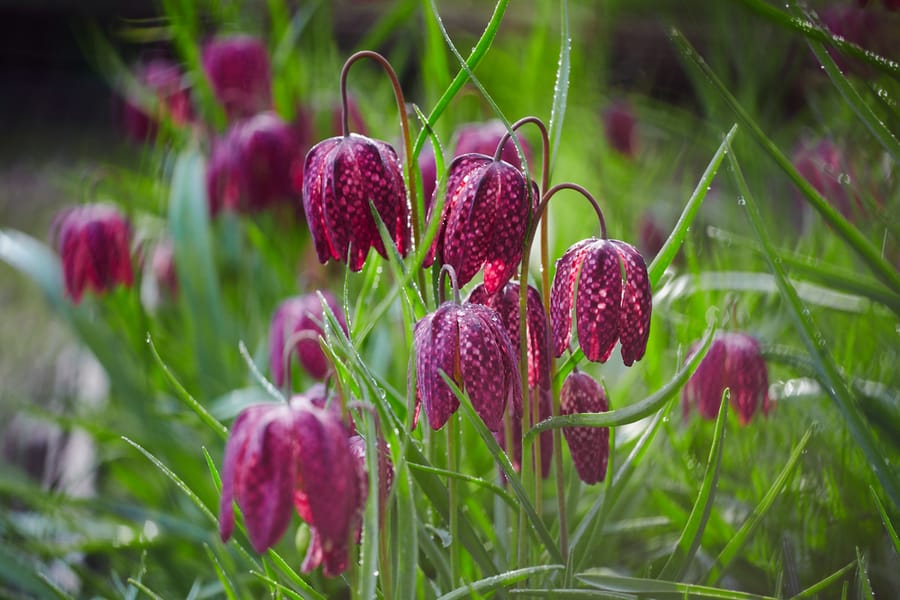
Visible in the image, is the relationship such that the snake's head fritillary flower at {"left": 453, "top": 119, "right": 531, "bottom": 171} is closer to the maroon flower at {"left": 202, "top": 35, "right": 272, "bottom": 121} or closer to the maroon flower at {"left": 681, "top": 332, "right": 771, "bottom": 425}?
the maroon flower at {"left": 681, "top": 332, "right": 771, "bottom": 425}

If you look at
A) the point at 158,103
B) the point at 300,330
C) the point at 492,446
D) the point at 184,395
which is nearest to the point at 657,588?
the point at 492,446

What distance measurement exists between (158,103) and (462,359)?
146 centimetres

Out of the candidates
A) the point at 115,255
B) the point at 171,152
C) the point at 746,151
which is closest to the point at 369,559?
the point at 115,255

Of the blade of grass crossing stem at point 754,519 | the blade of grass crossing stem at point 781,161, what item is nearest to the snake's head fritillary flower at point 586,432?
the blade of grass crossing stem at point 754,519

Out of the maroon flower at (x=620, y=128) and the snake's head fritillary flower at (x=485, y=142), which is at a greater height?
the maroon flower at (x=620, y=128)

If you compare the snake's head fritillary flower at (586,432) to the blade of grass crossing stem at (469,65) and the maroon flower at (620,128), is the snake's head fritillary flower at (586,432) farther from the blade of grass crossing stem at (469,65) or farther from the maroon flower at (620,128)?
the maroon flower at (620,128)

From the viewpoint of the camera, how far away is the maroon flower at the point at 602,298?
75 cm

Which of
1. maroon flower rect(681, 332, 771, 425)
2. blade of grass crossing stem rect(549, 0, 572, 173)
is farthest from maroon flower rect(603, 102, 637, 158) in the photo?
blade of grass crossing stem rect(549, 0, 572, 173)

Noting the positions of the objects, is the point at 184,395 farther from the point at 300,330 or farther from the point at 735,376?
the point at 735,376

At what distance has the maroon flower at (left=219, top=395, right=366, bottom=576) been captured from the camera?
0.63 m

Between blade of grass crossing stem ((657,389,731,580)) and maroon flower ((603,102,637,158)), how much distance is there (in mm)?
1874

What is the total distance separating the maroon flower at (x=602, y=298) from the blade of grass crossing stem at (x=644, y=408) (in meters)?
0.07

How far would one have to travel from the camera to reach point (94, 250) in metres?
1.50

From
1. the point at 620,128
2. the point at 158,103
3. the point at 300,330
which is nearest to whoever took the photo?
the point at 300,330
